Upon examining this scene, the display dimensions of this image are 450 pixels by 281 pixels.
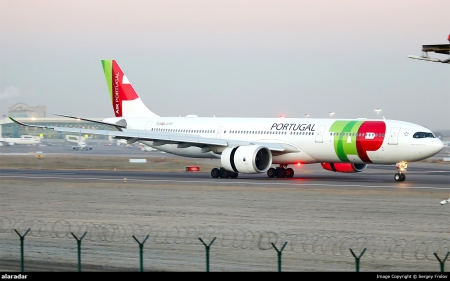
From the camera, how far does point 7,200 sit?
35.7m

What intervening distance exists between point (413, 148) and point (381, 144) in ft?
6.32

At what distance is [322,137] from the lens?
157 ft

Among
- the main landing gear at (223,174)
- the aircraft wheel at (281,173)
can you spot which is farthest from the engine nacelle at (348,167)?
the main landing gear at (223,174)

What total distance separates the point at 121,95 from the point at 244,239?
3962 cm

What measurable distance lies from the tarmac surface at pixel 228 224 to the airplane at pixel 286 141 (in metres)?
2.14

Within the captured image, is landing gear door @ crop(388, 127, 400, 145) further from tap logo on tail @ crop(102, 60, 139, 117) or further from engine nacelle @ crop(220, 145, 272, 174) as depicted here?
tap logo on tail @ crop(102, 60, 139, 117)

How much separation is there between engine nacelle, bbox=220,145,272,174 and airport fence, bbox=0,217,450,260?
2096 centimetres

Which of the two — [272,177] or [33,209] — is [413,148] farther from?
[33,209]

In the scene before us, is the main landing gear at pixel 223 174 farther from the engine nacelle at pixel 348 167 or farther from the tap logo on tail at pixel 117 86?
the tap logo on tail at pixel 117 86

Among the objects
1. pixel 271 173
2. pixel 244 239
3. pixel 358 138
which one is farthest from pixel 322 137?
pixel 244 239

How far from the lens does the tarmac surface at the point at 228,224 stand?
1923 centimetres

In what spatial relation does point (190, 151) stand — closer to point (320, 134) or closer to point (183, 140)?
point (183, 140)

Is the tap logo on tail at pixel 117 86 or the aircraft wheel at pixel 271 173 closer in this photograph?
the aircraft wheel at pixel 271 173

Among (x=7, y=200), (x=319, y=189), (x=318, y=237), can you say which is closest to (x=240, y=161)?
(x=319, y=189)
